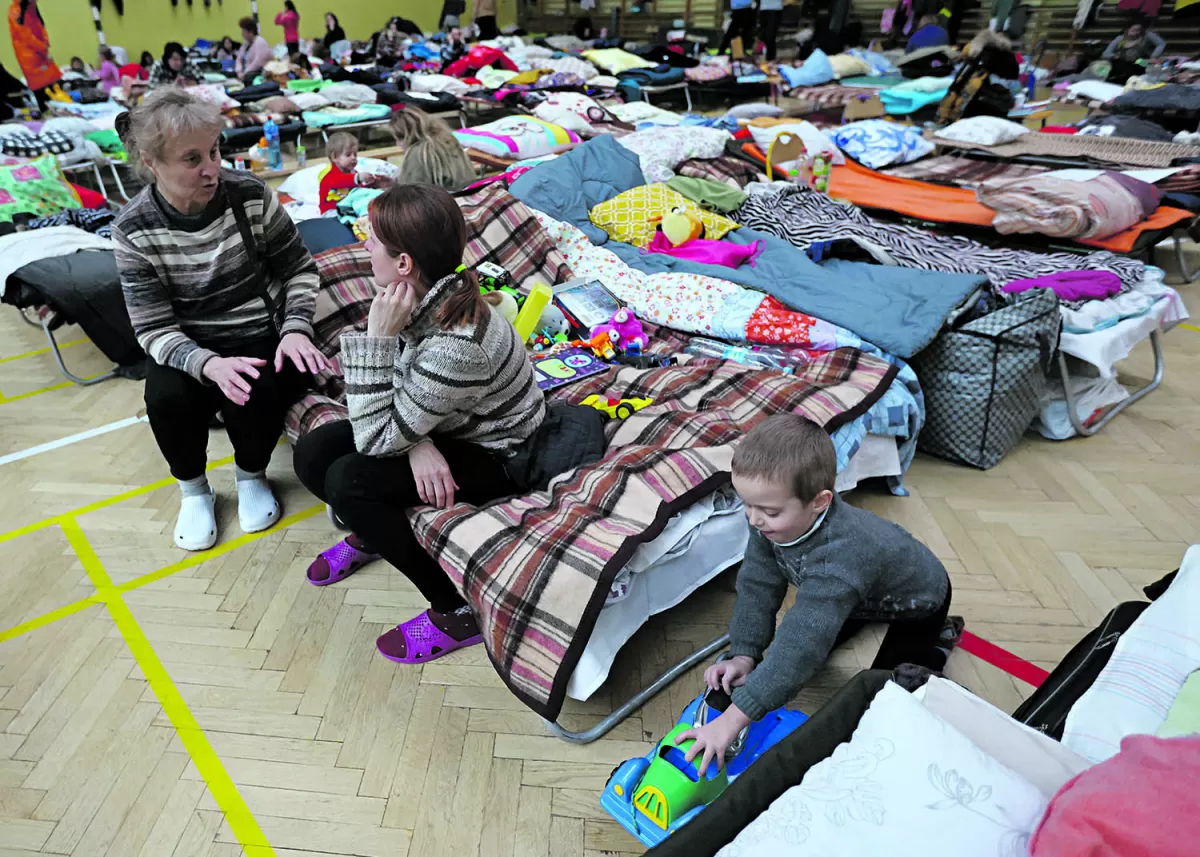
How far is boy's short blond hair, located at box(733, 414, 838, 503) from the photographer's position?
4.20 ft

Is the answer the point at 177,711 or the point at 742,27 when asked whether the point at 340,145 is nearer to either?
the point at 177,711

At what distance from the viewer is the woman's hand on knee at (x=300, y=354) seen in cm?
221

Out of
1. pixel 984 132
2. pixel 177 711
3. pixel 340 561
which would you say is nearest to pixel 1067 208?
pixel 984 132

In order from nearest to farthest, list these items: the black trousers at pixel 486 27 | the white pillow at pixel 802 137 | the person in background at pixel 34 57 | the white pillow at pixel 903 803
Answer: the white pillow at pixel 903 803
the white pillow at pixel 802 137
the person in background at pixel 34 57
the black trousers at pixel 486 27

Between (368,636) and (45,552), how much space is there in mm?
1139

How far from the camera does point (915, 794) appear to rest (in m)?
0.94

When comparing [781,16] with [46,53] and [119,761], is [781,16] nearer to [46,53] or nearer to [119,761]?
[46,53]

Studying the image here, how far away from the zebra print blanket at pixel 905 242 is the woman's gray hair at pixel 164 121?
90.3 inches

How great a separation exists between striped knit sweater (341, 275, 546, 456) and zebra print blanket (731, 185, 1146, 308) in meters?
1.96

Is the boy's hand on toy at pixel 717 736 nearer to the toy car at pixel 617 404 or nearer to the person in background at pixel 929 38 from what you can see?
the toy car at pixel 617 404

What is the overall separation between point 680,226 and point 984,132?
3.13 meters

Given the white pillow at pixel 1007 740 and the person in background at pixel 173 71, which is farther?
the person in background at pixel 173 71

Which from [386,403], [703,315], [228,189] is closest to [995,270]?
[703,315]

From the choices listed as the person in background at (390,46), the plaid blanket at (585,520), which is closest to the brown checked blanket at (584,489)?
the plaid blanket at (585,520)
